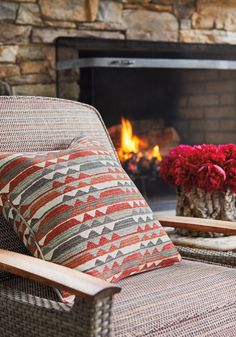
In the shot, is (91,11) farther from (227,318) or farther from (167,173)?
(227,318)

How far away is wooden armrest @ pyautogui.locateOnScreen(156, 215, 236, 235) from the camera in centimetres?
192

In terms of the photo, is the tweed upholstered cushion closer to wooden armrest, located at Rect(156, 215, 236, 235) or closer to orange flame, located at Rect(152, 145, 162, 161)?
wooden armrest, located at Rect(156, 215, 236, 235)

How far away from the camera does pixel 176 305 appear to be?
1.50 metres

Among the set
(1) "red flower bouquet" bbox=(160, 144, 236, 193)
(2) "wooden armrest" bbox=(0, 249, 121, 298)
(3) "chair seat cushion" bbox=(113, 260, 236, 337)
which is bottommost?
(3) "chair seat cushion" bbox=(113, 260, 236, 337)

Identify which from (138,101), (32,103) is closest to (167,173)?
(32,103)

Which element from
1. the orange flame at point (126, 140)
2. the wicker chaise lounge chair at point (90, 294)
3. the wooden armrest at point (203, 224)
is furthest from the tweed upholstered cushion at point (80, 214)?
the orange flame at point (126, 140)

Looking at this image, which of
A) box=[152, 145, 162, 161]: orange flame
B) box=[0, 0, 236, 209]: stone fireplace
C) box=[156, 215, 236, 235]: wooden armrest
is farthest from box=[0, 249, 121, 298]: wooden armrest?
box=[152, 145, 162, 161]: orange flame

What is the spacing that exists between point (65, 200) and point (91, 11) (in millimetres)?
2057

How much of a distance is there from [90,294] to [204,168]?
1.20 metres

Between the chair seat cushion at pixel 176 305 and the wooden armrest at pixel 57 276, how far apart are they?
133 mm

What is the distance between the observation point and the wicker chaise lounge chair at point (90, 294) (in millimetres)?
1296

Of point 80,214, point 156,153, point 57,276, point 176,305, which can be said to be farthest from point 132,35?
point 57,276

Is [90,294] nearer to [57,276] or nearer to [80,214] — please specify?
[57,276]

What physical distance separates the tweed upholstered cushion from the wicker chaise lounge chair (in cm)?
6
